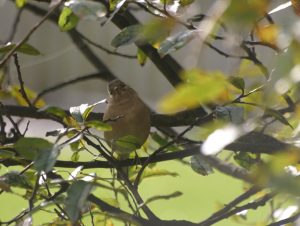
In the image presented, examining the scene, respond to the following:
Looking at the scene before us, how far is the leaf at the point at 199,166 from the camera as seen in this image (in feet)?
3.02

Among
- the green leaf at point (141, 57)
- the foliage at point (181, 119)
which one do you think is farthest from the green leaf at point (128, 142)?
the green leaf at point (141, 57)

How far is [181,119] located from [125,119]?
15cm

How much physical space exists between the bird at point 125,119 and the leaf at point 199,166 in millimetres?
70

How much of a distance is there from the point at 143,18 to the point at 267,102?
4950mm

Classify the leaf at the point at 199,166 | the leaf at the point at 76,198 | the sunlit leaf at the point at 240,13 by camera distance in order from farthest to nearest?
the leaf at the point at 199,166, the leaf at the point at 76,198, the sunlit leaf at the point at 240,13

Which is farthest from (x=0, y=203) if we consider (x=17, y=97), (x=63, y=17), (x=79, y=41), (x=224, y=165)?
(x=63, y=17)

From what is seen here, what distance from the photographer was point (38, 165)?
0.57 meters

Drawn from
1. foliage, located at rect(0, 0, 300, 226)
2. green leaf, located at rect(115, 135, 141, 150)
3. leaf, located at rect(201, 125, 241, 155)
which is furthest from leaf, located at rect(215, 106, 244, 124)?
leaf, located at rect(201, 125, 241, 155)

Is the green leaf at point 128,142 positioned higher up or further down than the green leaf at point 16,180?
further down

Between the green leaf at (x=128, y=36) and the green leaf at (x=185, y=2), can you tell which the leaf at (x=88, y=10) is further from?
the green leaf at (x=185, y=2)

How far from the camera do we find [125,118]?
0.94 m

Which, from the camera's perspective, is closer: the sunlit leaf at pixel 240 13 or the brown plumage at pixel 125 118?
the sunlit leaf at pixel 240 13

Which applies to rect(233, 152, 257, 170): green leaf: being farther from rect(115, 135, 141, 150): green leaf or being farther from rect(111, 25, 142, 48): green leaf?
rect(111, 25, 142, 48): green leaf

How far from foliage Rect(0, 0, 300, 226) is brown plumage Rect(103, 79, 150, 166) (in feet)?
0.10
